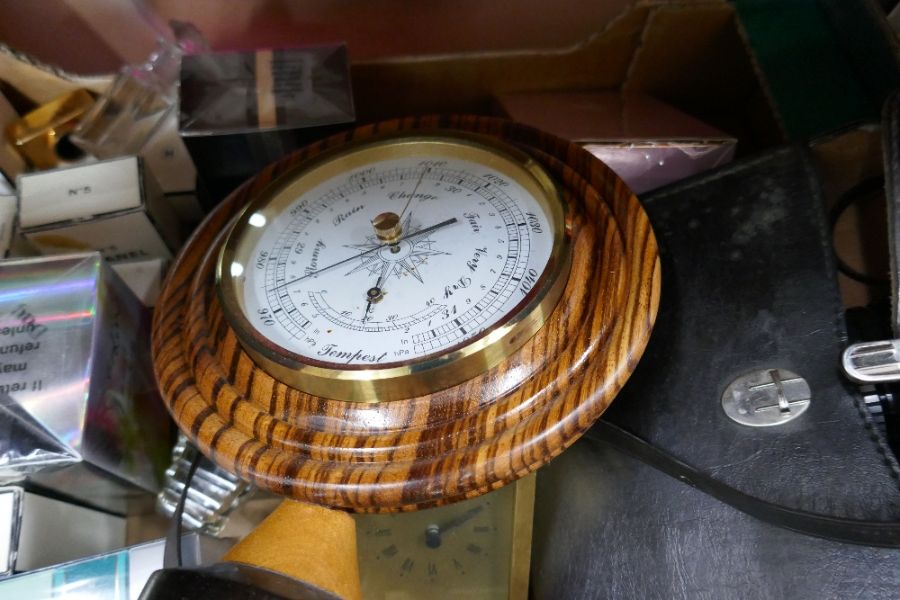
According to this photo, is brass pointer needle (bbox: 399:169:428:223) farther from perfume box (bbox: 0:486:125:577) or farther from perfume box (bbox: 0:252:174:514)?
perfume box (bbox: 0:486:125:577)

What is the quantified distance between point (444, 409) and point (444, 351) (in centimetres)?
4

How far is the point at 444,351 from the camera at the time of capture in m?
0.55

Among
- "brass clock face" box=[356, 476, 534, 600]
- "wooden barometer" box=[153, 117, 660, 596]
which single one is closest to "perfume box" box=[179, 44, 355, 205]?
"wooden barometer" box=[153, 117, 660, 596]

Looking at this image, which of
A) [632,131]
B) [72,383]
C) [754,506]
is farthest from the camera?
[632,131]

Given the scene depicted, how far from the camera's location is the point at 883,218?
82 cm

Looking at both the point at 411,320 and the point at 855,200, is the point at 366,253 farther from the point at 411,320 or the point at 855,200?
the point at 855,200

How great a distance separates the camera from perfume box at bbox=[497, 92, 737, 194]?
2.94 feet

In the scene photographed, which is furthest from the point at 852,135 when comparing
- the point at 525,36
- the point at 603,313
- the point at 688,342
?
the point at 525,36

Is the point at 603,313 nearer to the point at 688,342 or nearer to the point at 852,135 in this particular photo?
the point at 688,342

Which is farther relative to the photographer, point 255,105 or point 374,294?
point 255,105

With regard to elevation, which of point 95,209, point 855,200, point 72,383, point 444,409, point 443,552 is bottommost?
point 443,552

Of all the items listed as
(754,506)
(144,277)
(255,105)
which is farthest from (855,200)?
(144,277)

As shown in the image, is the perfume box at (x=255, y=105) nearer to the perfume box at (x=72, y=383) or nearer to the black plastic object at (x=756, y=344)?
the perfume box at (x=72, y=383)

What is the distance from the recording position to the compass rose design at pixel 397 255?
628 mm
